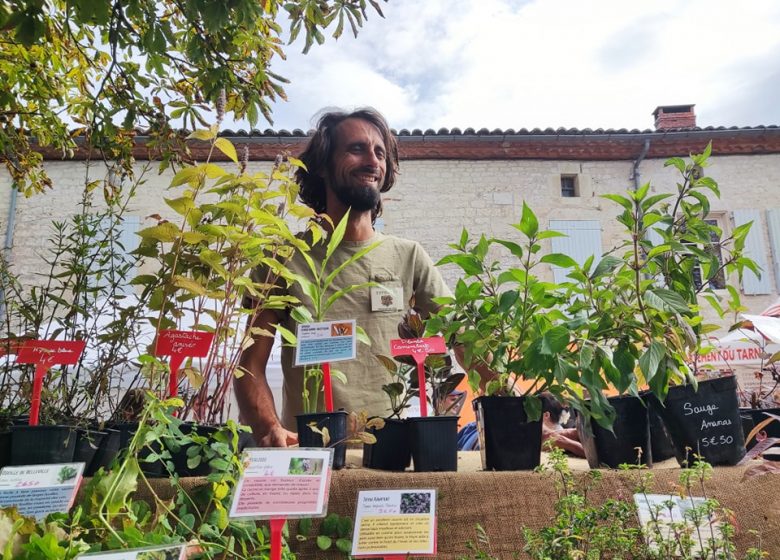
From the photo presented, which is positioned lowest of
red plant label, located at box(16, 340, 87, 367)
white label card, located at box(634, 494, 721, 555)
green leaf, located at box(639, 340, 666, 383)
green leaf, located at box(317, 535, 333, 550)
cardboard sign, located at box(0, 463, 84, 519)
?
green leaf, located at box(317, 535, 333, 550)

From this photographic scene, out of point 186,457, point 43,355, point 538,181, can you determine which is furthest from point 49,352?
point 538,181

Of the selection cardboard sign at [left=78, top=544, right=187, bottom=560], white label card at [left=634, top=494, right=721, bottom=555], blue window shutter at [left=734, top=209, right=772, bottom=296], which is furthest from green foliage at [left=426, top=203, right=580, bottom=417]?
blue window shutter at [left=734, top=209, right=772, bottom=296]

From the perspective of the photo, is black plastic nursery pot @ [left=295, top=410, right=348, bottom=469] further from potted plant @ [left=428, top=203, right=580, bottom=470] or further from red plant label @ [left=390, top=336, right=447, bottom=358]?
potted plant @ [left=428, top=203, right=580, bottom=470]

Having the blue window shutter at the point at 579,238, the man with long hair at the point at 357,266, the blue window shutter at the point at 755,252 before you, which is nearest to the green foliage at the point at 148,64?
the man with long hair at the point at 357,266

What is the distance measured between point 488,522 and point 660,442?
627 millimetres

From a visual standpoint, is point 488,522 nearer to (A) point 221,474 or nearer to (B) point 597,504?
(B) point 597,504

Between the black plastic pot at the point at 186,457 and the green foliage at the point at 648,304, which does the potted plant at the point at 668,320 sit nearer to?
the green foliage at the point at 648,304

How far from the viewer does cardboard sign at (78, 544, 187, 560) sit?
0.83 meters

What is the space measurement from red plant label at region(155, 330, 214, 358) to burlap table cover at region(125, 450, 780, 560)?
0.30 meters

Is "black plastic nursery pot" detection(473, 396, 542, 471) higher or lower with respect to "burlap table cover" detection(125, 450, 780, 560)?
higher

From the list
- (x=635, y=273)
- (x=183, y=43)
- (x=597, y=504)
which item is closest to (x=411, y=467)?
(x=597, y=504)

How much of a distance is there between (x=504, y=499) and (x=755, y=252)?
10581 mm

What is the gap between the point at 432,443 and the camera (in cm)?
141

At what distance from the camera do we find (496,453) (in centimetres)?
141
